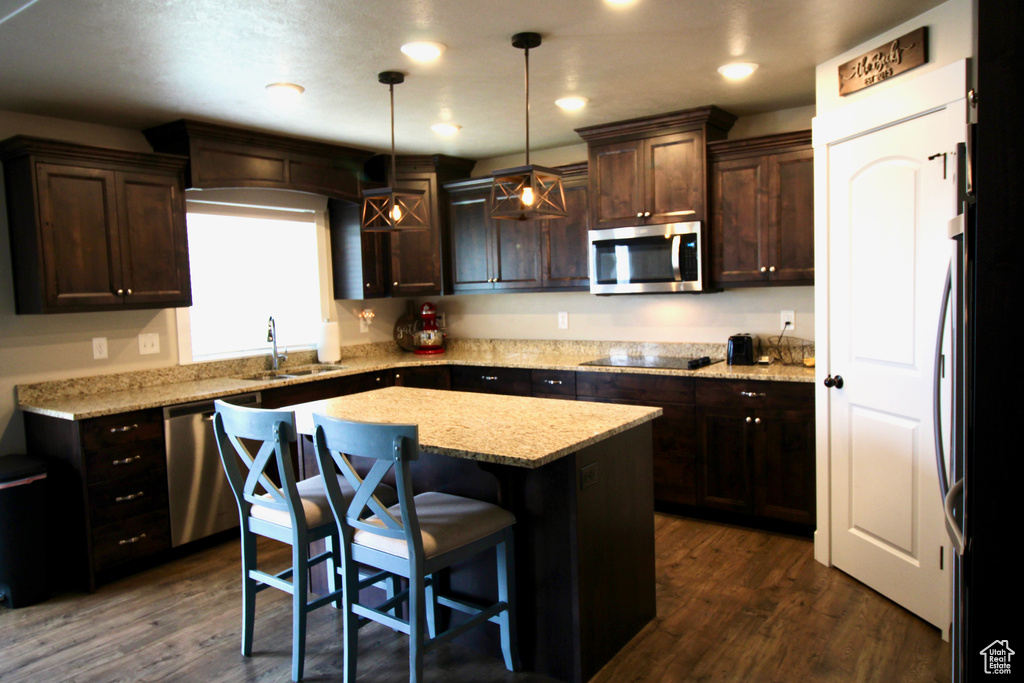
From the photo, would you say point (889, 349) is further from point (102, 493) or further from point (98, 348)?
point (98, 348)

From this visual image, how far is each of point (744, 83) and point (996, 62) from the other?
264 centimetres

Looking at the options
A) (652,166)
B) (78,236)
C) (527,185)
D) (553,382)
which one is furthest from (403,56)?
(553,382)

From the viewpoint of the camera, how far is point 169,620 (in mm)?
2881

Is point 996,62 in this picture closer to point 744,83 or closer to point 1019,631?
point 1019,631

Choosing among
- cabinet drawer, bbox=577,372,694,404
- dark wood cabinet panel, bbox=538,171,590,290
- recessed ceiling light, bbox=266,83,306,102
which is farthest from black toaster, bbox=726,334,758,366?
recessed ceiling light, bbox=266,83,306,102

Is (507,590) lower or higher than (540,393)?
lower

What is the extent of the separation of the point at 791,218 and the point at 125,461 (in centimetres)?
364

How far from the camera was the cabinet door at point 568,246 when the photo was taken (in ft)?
15.0

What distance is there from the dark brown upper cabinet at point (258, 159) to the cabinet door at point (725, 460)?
2.83 metres

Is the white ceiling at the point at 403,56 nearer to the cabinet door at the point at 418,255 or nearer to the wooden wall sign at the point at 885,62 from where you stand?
the wooden wall sign at the point at 885,62

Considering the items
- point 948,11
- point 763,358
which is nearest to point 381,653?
point 763,358

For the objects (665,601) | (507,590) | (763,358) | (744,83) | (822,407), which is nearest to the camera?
(507,590)

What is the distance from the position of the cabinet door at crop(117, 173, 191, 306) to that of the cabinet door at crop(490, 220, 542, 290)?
207cm

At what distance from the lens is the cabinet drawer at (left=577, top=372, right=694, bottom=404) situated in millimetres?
3879
